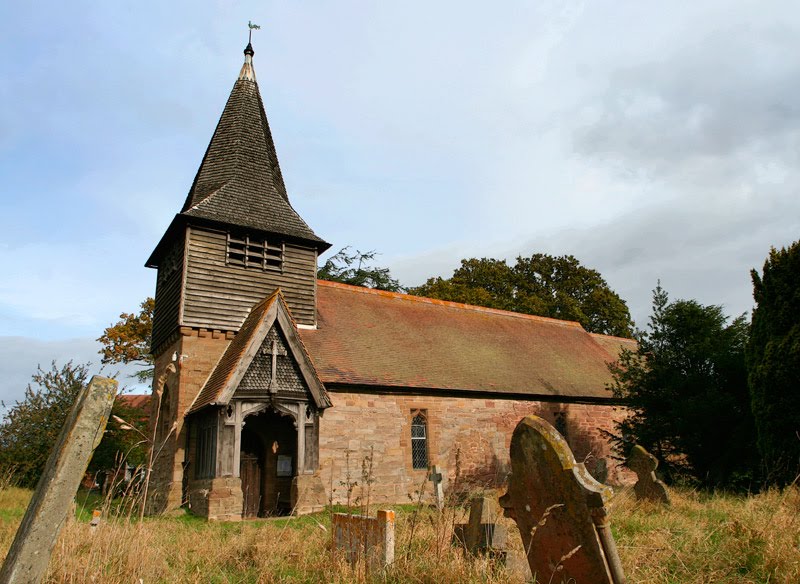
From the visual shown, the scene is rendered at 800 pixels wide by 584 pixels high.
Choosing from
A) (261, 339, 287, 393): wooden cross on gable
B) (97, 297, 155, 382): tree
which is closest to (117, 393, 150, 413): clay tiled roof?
(97, 297, 155, 382): tree

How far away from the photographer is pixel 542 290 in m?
39.1

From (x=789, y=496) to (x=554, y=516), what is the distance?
225 inches

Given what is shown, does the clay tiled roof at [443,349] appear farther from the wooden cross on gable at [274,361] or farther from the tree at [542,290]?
the tree at [542,290]

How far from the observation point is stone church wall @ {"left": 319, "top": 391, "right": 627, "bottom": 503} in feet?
51.5

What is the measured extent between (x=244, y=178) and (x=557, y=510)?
54.6 ft

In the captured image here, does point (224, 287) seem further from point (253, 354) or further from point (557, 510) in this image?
point (557, 510)

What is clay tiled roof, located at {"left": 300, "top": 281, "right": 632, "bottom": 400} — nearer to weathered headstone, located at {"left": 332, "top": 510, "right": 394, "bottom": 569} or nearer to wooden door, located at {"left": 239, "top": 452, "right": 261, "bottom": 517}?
wooden door, located at {"left": 239, "top": 452, "right": 261, "bottom": 517}

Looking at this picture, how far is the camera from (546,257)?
130 ft

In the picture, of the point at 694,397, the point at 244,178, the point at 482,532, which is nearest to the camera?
the point at 482,532

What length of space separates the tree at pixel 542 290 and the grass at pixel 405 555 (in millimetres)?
28766

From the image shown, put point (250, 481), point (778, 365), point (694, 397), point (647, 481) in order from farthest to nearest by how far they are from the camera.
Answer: point (250, 481)
point (694, 397)
point (778, 365)
point (647, 481)

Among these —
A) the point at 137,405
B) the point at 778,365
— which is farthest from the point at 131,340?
the point at 778,365

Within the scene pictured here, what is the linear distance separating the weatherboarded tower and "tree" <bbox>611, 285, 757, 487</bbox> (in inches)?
327

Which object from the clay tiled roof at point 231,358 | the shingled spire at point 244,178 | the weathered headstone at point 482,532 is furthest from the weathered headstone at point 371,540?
the shingled spire at point 244,178
